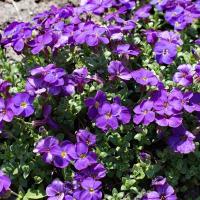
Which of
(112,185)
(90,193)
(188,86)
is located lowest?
(112,185)

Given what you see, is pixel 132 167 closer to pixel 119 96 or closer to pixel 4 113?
pixel 119 96

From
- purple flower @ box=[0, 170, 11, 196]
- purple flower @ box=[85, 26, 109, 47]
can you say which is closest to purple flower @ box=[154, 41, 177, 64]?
purple flower @ box=[85, 26, 109, 47]

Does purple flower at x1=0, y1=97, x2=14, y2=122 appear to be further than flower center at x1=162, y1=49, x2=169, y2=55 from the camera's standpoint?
No

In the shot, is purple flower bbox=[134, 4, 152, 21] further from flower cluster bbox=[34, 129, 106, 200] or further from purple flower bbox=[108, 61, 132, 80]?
flower cluster bbox=[34, 129, 106, 200]

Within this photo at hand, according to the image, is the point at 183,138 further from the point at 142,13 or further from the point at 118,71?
the point at 142,13

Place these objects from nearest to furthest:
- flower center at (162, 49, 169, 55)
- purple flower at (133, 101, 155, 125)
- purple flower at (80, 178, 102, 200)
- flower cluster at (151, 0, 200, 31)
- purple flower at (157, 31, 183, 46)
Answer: purple flower at (80, 178, 102, 200), purple flower at (133, 101, 155, 125), flower center at (162, 49, 169, 55), purple flower at (157, 31, 183, 46), flower cluster at (151, 0, 200, 31)

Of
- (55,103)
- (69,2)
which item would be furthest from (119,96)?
(69,2)

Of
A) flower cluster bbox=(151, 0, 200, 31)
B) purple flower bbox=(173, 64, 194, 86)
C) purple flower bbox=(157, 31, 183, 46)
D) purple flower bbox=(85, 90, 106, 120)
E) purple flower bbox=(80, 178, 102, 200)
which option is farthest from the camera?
flower cluster bbox=(151, 0, 200, 31)

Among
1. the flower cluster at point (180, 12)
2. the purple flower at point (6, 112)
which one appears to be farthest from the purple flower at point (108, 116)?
the flower cluster at point (180, 12)
